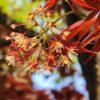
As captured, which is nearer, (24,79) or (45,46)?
(45,46)

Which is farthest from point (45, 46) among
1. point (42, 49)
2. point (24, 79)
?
point (24, 79)

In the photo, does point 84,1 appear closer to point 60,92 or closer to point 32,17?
point 32,17

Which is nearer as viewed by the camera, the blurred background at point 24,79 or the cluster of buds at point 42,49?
the cluster of buds at point 42,49

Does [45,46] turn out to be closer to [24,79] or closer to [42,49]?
[42,49]

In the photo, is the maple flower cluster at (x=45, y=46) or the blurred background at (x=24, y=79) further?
the blurred background at (x=24, y=79)

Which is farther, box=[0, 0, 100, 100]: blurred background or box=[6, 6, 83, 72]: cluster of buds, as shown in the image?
box=[0, 0, 100, 100]: blurred background

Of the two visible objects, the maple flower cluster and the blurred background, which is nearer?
the maple flower cluster
